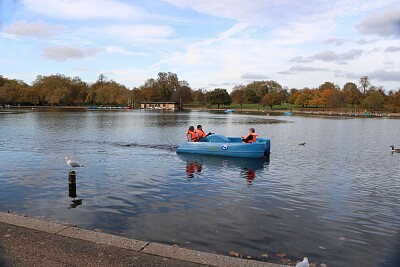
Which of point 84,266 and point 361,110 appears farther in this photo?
point 361,110

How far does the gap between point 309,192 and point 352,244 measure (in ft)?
20.1

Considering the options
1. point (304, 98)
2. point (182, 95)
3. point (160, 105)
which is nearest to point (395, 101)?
point (304, 98)

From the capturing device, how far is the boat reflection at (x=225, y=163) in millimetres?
20475

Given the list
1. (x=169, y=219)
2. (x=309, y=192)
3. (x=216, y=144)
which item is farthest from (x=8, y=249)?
(x=216, y=144)

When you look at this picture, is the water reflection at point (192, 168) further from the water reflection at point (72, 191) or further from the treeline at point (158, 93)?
the treeline at point (158, 93)

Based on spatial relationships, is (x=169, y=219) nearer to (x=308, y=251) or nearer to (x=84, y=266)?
(x=308, y=251)

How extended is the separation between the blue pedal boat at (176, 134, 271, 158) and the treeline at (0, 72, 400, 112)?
412ft

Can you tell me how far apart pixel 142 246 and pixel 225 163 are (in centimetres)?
1607

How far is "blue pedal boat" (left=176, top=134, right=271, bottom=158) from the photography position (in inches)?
979

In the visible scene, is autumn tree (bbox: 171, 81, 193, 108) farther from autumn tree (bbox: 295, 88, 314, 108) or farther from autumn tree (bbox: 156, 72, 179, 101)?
autumn tree (bbox: 295, 88, 314, 108)

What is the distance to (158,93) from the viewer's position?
17838cm

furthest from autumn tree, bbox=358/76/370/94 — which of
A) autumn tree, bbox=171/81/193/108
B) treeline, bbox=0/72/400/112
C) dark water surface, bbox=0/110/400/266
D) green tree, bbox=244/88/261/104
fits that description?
dark water surface, bbox=0/110/400/266

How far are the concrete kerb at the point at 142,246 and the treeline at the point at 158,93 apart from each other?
14312 centimetres

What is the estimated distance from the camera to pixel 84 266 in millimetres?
6684
